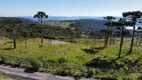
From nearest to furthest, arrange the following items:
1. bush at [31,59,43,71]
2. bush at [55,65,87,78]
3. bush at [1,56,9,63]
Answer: bush at [55,65,87,78], bush at [31,59,43,71], bush at [1,56,9,63]

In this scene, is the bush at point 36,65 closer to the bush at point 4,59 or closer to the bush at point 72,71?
the bush at point 72,71

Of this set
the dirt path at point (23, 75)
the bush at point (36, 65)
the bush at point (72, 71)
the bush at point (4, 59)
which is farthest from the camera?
the bush at point (4, 59)

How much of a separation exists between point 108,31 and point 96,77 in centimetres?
4372

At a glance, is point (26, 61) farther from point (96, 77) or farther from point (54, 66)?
point (96, 77)

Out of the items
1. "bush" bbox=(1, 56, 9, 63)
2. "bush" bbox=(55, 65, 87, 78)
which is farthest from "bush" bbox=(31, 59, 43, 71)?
"bush" bbox=(1, 56, 9, 63)

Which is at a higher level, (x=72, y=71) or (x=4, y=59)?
(x=4, y=59)

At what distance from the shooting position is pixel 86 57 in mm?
50531

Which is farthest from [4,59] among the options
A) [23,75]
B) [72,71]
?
[72,71]

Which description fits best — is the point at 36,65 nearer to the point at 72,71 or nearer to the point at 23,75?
the point at 23,75

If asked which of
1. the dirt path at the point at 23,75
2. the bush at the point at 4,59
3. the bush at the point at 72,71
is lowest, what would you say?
the dirt path at the point at 23,75

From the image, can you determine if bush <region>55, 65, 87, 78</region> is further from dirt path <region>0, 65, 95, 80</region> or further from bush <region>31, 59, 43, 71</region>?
bush <region>31, 59, 43, 71</region>

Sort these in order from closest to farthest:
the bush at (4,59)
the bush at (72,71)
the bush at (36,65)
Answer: the bush at (72,71) → the bush at (36,65) → the bush at (4,59)

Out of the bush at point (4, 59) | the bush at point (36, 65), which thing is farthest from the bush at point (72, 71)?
the bush at point (4, 59)

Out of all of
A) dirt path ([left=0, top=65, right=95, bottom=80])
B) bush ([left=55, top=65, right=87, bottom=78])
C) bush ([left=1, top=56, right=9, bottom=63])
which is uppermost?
bush ([left=1, top=56, right=9, bottom=63])
